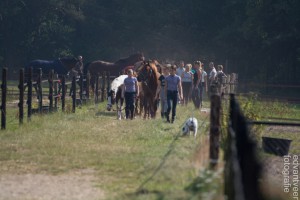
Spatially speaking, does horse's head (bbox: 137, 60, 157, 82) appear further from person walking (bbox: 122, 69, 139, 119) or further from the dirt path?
the dirt path

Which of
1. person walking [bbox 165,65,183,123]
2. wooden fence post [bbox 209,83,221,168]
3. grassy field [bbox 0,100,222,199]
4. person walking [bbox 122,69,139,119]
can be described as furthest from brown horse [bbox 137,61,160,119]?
wooden fence post [bbox 209,83,221,168]

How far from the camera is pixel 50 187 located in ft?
33.7

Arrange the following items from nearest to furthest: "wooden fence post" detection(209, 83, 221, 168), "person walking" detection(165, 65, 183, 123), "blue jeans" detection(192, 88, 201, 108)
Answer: "wooden fence post" detection(209, 83, 221, 168)
"person walking" detection(165, 65, 183, 123)
"blue jeans" detection(192, 88, 201, 108)

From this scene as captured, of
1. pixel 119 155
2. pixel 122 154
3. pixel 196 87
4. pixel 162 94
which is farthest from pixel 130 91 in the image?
pixel 119 155

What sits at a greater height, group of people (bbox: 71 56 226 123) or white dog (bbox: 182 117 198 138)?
group of people (bbox: 71 56 226 123)

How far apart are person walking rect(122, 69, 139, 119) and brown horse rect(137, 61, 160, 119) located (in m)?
0.94

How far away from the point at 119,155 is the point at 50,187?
9.65 ft

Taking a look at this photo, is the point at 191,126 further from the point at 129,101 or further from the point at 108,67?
the point at 108,67

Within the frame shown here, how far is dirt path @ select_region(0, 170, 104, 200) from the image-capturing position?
31.6 ft

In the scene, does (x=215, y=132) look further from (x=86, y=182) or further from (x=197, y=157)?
(x=86, y=182)

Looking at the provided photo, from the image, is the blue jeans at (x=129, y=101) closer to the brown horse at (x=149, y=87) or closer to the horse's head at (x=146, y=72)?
the brown horse at (x=149, y=87)

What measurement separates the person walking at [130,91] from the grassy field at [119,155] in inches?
85.2

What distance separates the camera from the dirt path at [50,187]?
9623mm

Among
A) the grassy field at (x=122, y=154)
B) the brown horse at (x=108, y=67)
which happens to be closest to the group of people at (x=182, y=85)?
the grassy field at (x=122, y=154)
